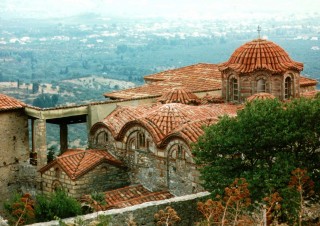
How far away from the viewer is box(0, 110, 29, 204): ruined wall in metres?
21.3

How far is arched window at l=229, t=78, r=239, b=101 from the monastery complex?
0.04 feet

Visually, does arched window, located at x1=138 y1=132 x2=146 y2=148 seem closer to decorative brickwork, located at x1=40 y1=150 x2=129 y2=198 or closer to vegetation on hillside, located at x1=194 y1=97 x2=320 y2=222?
decorative brickwork, located at x1=40 y1=150 x2=129 y2=198

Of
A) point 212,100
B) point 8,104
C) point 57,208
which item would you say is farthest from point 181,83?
point 57,208

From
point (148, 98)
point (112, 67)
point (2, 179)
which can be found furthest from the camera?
point (112, 67)

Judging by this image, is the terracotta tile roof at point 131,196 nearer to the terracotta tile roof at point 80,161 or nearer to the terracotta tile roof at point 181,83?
the terracotta tile roof at point 80,161

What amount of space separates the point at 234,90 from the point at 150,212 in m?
9.91

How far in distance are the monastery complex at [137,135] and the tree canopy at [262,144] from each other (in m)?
1.91

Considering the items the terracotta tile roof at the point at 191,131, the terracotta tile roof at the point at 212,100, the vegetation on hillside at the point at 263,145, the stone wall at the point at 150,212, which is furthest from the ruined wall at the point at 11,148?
the vegetation on hillside at the point at 263,145

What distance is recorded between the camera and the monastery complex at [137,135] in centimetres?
1816

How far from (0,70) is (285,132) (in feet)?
309

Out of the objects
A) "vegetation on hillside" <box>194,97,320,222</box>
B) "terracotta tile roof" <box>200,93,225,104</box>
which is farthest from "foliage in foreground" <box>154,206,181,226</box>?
"terracotta tile roof" <box>200,93,225,104</box>

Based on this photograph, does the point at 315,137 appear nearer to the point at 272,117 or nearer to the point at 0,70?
the point at 272,117

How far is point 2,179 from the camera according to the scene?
21359mm

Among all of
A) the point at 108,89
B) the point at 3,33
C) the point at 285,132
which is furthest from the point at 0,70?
the point at 285,132
